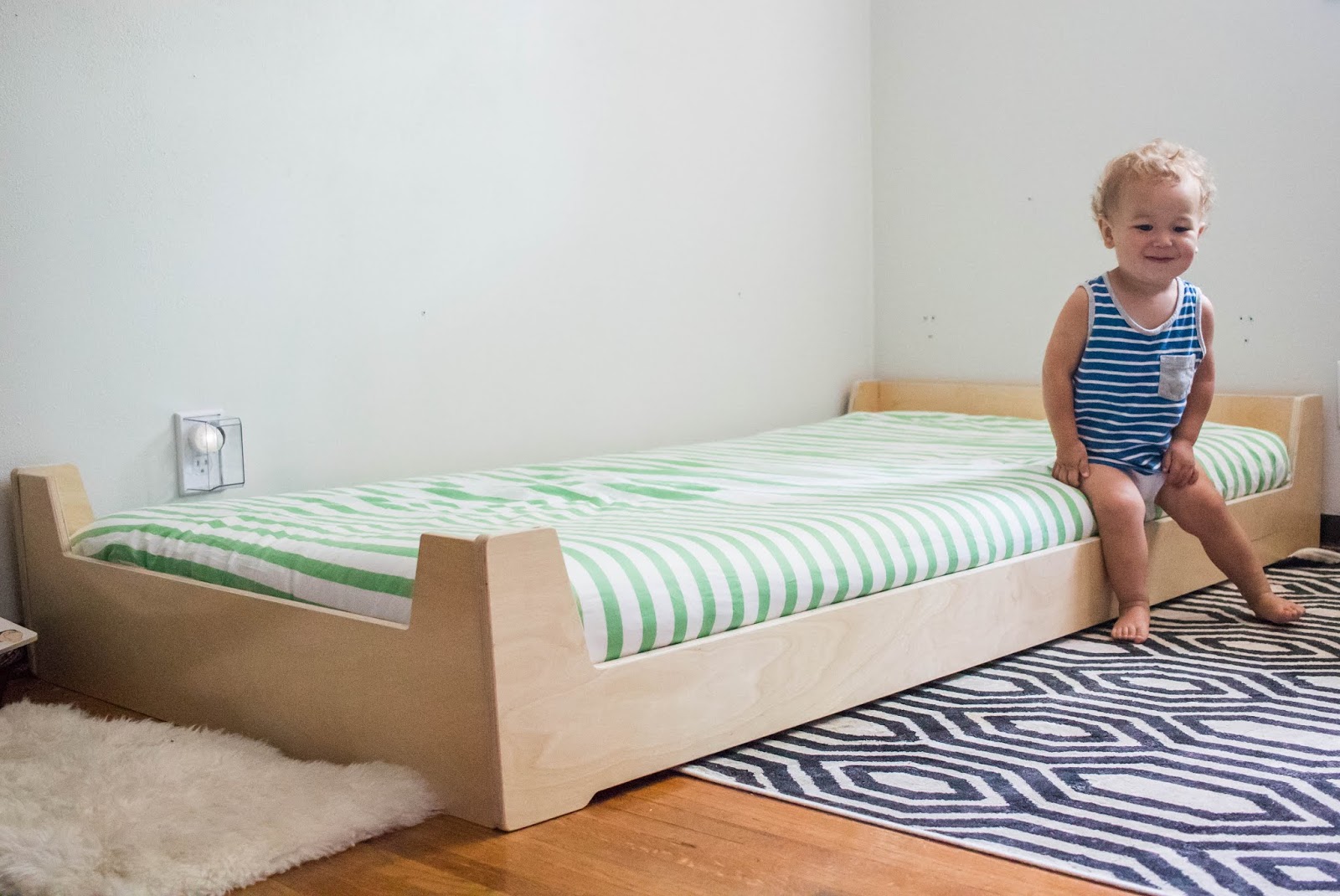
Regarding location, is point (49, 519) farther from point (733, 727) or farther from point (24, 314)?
point (733, 727)

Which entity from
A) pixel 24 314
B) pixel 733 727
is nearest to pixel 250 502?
pixel 24 314

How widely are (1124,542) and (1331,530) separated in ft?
3.28

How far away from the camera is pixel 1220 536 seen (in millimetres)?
2150

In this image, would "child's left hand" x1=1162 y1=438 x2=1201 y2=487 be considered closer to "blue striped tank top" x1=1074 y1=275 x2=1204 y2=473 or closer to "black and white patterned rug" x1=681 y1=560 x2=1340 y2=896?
"blue striped tank top" x1=1074 y1=275 x2=1204 y2=473

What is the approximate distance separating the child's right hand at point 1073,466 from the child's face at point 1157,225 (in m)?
0.30

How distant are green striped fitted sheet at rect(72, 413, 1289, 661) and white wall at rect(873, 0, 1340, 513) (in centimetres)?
40

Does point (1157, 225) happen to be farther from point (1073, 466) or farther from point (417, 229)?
point (417, 229)

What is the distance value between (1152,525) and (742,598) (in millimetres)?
1010

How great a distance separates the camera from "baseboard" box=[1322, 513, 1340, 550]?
277 centimetres

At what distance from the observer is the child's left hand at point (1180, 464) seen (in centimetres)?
214

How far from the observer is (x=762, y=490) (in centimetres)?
206

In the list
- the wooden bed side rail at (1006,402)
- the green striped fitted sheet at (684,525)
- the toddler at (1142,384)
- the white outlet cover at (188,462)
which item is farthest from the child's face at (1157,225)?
the white outlet cover at (188,462)

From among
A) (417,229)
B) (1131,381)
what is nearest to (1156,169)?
(1131,381)

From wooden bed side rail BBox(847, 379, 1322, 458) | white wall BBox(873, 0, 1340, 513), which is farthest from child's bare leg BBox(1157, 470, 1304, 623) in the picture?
white wall BBox(873, 0, 1340, 513)
